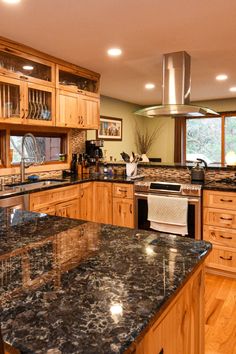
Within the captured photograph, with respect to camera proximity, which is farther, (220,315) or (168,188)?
(168,188)

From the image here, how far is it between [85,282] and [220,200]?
2403 mm

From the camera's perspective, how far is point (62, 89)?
12.3 ft

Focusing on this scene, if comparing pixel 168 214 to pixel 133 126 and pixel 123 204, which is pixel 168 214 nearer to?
pixel 123 204

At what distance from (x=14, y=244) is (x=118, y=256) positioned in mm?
469

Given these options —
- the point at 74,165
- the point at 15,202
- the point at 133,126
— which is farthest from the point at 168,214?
the point at 133,126

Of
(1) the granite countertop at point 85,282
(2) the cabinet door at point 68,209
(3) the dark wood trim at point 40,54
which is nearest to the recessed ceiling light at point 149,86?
(3) the dark wood trim at point 40,54

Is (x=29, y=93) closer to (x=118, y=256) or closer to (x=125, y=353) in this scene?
(x=118, y=256)

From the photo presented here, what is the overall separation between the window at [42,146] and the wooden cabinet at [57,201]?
2.32 feet

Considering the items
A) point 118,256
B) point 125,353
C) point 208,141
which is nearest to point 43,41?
point 118,256

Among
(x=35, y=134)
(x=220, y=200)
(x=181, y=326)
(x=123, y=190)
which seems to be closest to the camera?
(x=181, y=326)

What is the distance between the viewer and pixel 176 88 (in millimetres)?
3549

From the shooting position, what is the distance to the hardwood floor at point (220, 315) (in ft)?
6.61

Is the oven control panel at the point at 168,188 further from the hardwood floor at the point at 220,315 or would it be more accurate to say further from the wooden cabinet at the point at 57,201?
the hardwood floor at the point at 220,315

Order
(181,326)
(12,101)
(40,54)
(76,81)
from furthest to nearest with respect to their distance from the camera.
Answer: (76,81) < (40,54) < (12,101) < (181,326)
